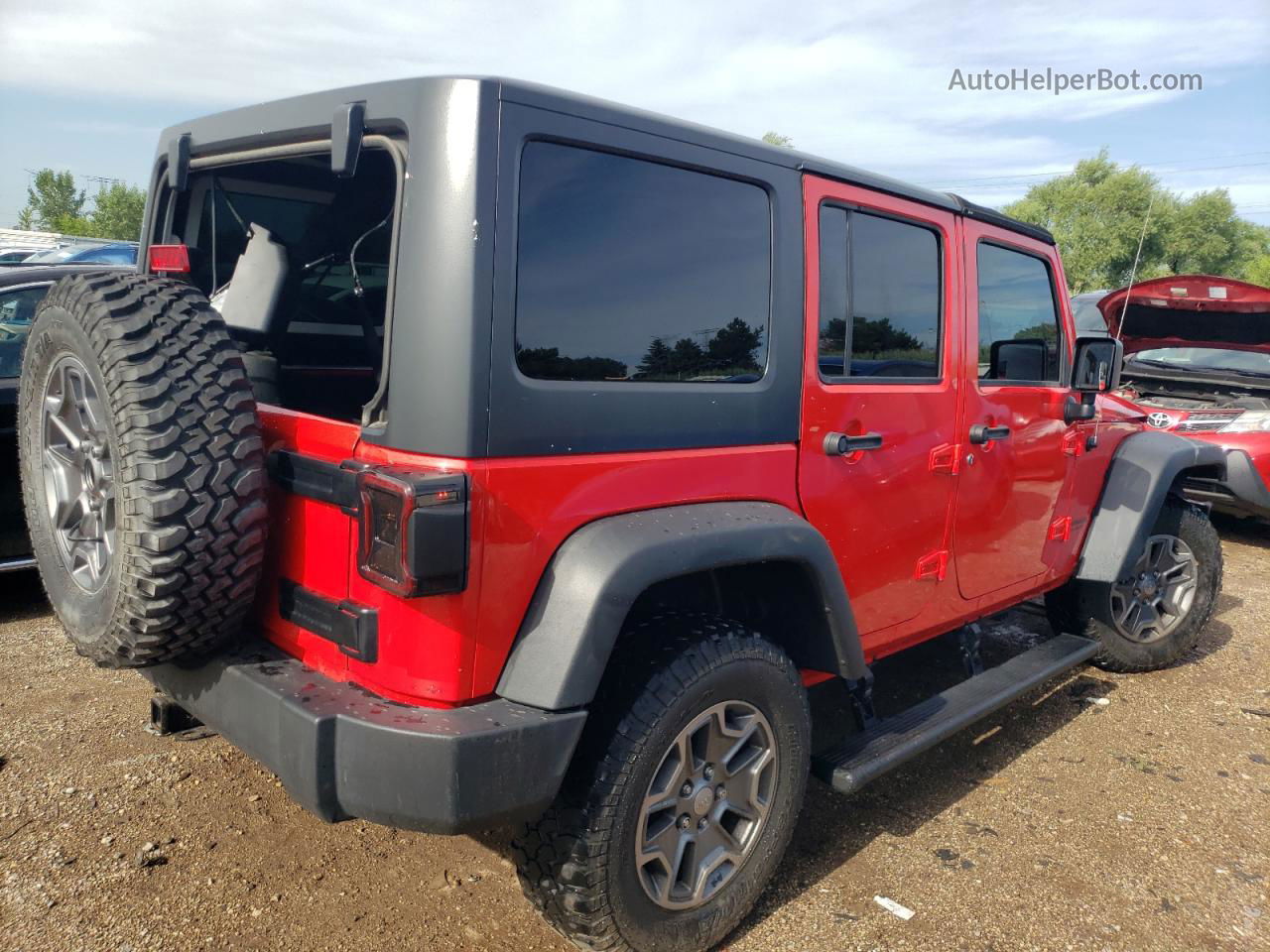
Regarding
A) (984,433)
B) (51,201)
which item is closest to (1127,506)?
(984,433)

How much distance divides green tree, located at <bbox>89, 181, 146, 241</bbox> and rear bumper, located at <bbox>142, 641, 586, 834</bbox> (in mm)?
86758

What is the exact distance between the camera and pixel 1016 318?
349 centimetres

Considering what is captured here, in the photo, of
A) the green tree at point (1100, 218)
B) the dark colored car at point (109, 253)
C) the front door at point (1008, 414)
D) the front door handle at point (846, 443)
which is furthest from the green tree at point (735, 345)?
the green tree at point (1100, 218)

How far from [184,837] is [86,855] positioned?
0.25 m

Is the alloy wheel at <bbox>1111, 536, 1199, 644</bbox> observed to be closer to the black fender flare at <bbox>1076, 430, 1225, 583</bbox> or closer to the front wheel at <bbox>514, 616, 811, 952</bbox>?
the black fender flare at <bbox>1076, 430, 1225, 583</bbox>

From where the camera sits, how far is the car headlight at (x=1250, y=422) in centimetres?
651

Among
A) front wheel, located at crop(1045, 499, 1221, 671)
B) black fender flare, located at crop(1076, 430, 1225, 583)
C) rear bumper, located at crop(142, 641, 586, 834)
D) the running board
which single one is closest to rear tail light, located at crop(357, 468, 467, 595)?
rear bumper, located at crop(142, 641, 586, 834)

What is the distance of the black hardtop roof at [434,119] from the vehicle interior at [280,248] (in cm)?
25

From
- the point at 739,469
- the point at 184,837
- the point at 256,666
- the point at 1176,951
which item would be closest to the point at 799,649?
the point at 739,469

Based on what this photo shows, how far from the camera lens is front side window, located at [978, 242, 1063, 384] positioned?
3.29 meters

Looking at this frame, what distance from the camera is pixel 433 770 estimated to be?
5.86 feet

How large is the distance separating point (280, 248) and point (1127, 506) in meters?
3.49

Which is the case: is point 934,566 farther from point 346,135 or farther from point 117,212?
point 117,212

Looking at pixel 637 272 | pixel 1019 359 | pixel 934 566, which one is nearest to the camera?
pixel 637 272
